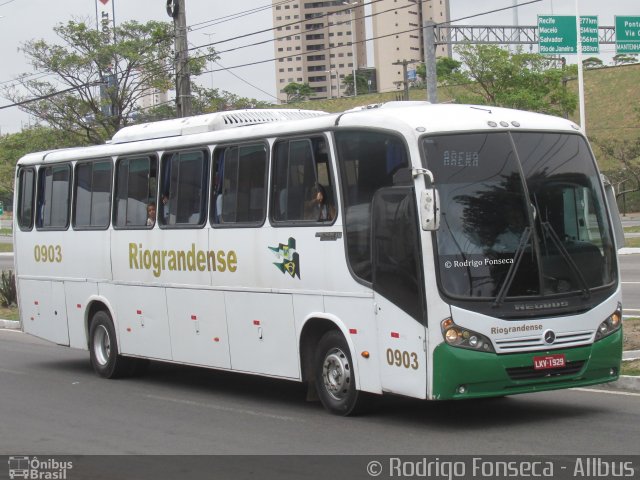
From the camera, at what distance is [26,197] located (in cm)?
1772

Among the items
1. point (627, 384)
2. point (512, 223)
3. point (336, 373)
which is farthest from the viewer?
point (627, 384)

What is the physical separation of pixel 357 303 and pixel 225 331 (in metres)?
2.78

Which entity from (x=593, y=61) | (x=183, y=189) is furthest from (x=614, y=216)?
(x=593, y=61)

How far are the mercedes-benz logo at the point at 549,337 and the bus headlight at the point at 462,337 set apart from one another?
592 millimetres

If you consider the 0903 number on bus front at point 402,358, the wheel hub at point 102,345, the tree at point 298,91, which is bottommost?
the wheel hub at point 102,345

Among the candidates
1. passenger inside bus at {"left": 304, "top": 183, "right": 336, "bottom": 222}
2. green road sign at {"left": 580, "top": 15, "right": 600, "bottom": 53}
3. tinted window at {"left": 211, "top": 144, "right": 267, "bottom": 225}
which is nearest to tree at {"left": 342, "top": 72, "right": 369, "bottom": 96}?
green road sign at {"left": 580, "top": 15, "right": 600, "bottom": 53}

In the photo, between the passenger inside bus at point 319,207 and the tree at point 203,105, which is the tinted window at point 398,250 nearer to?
the passenger inside bus at point 319,207

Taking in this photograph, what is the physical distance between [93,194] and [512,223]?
783 cm

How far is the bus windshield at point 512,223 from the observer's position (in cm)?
992

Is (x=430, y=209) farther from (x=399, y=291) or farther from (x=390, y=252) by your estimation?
(x=399, y=291)

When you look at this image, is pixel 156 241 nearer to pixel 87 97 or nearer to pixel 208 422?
pixel 208 422

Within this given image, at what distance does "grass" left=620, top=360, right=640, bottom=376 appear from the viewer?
1246 centimetres

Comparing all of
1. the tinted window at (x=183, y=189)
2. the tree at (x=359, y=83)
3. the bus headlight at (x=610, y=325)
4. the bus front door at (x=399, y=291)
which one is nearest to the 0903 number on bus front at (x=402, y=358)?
the bus front door at (x=399, y=291)
